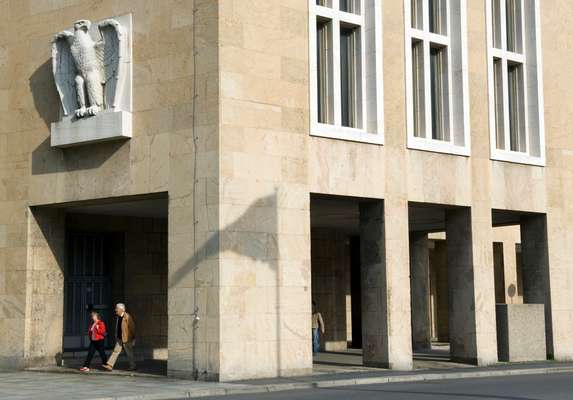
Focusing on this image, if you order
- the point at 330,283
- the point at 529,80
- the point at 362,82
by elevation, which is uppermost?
the point at 529,80

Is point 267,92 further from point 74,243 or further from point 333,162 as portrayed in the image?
point 74,243

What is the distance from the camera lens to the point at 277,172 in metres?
24.8

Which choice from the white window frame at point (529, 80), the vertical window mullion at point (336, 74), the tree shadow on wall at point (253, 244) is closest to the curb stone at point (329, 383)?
the tree shadow on wall at point (253, 244)

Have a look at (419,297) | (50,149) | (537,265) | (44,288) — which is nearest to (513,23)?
(537,265)

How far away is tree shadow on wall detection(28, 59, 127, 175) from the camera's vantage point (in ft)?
86.4

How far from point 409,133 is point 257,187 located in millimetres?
5600

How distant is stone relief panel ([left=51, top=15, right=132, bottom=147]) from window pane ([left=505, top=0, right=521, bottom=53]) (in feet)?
40.8

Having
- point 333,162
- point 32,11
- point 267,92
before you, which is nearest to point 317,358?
point 333,162

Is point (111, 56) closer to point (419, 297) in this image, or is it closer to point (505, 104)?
point (505, 104)

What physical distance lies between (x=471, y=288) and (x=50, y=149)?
39.8ft

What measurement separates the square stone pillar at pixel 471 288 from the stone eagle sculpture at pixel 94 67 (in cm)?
1042

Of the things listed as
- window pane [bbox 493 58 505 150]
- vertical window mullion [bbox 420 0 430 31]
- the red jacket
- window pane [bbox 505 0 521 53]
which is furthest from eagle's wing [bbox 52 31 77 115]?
window pane [bbox 505 0 521 53]

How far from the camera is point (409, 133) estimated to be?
28.0m

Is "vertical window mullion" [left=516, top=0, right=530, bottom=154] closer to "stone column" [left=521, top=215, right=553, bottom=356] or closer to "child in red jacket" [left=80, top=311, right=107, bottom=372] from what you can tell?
"stone column" [left=521, top=215, right=553, bottom=356]
